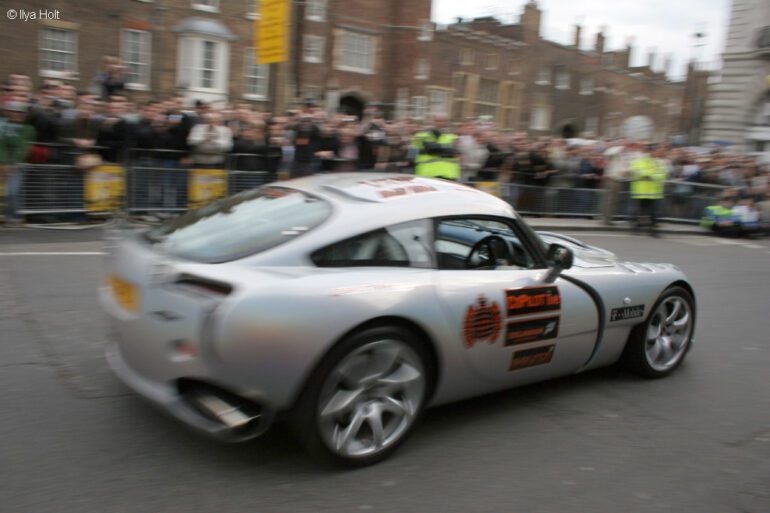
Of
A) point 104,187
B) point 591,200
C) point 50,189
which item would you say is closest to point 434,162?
point 104,187

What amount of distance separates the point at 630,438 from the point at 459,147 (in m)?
9.99

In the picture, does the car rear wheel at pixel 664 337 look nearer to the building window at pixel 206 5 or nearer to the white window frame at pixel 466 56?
the building window at pixel 206 5

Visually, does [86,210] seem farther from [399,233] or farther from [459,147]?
[399,233]

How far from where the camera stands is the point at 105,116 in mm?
10305

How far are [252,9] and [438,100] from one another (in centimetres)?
A: 1675

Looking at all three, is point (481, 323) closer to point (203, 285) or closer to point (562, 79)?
point (203, 285)

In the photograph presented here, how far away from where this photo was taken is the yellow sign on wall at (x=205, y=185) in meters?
11.1

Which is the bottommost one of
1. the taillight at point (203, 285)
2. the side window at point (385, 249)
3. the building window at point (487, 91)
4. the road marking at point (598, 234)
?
the road marking at point (598, 234)

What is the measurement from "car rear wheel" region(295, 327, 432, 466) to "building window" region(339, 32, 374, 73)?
111 feet

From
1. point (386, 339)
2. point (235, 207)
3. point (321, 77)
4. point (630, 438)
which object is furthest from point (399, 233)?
point (321, 77)

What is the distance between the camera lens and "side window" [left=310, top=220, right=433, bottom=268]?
3490mm

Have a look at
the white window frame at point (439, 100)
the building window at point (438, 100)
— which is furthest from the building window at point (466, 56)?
the building window at point (438, 100)

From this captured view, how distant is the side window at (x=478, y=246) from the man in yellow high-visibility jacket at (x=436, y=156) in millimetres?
7140

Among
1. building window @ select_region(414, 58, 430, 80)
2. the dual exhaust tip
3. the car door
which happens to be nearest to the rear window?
the dual exhaust tip
